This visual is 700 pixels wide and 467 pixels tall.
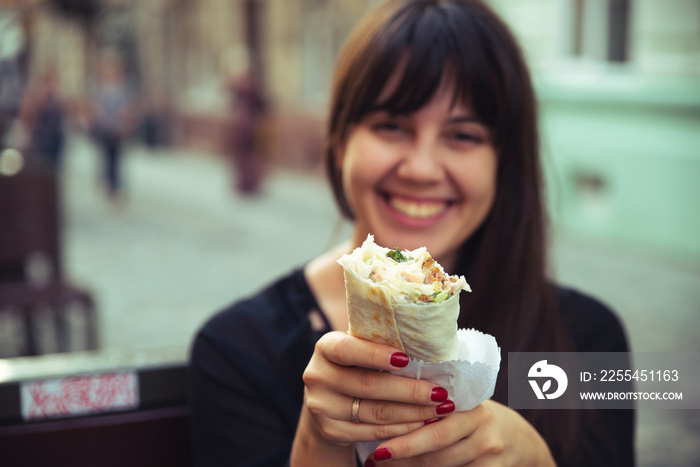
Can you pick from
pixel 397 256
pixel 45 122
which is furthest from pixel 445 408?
pixel 45 122

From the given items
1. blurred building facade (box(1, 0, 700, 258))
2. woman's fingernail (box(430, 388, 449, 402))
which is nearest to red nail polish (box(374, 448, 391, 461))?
woman's fingernail (box(430, 388, 449, 402))

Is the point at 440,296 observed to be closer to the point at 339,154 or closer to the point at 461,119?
the point at 461,119

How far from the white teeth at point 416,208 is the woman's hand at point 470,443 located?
0.48 m

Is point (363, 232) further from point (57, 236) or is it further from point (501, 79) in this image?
point (57, 236)

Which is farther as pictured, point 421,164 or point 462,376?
point 421,164

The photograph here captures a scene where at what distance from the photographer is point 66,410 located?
6.03 feet

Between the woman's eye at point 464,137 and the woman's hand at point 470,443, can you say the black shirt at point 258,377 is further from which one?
the woman's eye at point 464,137

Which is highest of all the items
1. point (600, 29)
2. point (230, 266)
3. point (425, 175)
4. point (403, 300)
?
point (600, 29)

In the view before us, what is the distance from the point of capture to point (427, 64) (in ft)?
5.53

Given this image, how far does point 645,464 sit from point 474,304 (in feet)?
9.64

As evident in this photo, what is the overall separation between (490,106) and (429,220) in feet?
0.98

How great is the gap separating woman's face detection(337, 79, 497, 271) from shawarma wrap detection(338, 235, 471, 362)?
0.47 metres

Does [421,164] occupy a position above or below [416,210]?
above

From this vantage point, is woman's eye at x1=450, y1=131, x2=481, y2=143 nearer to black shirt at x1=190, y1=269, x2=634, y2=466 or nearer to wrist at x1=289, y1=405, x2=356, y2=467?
black shirt at x1=190, y1=269, x2=634, y2=466
